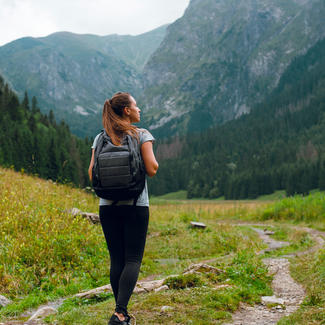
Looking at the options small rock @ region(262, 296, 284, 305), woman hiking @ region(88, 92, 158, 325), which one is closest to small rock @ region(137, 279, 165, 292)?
small rock @ region(262, 296, 284, 305)

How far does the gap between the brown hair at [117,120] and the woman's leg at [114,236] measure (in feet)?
2.94

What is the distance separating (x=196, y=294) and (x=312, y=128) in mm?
178724

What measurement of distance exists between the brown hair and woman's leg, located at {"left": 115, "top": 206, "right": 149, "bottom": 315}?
0.93 metres

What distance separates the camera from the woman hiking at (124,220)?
4.64 metres

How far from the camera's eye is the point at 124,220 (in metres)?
4.71

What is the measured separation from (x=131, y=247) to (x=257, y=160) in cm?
14560

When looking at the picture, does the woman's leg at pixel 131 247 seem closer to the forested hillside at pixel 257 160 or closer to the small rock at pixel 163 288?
the small rock at pixel 163 288

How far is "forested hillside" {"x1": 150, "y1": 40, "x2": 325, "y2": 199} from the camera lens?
11525 centimetres

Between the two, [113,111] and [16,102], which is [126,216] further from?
[16,102]

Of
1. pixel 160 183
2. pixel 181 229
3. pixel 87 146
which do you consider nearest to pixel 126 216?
pixel 181 229

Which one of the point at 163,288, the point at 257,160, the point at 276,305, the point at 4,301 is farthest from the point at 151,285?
the point at 257,160

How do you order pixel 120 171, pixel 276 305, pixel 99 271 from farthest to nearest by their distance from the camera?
pixel 99 271 → pixel 276 305 → pixel 120 171

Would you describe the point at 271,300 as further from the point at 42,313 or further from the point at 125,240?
the point at 42,313

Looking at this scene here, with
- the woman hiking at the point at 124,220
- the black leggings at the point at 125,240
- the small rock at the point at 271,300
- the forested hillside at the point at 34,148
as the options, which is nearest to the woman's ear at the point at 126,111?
the woman hiking at the point at 124,220
